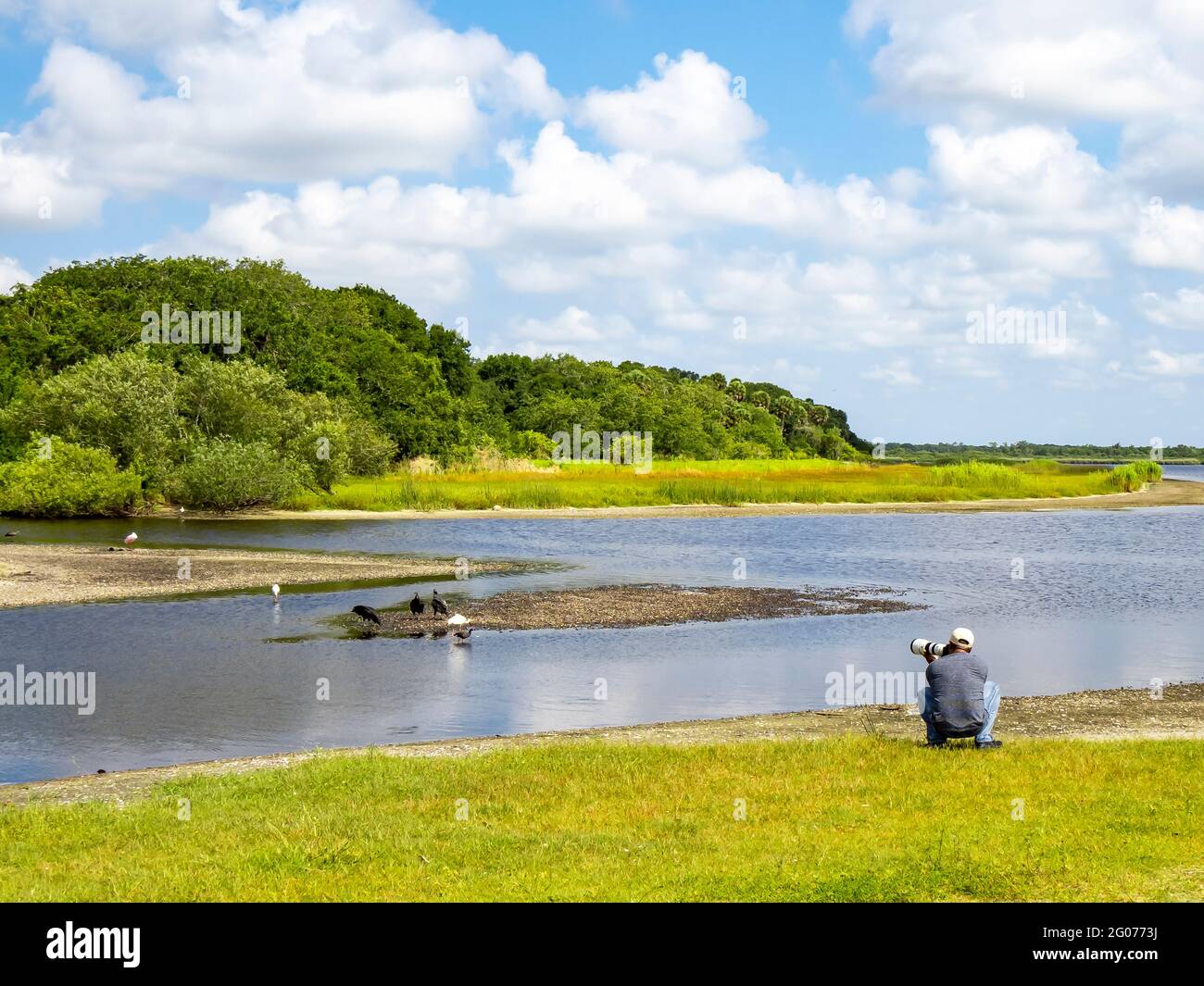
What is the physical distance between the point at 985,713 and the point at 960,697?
1.48 ft

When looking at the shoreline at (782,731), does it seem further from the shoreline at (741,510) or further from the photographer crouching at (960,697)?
the shoreline at (741,510)

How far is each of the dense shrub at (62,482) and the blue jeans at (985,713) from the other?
2612 inches

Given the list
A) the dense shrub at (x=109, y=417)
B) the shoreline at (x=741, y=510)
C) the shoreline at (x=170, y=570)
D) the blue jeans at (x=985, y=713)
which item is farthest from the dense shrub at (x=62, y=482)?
the blue jeans at (x=985, y=713)

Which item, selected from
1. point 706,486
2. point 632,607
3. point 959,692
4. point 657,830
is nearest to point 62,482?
point 632,607

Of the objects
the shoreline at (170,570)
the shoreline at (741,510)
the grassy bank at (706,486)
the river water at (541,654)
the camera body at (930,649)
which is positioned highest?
the grassy bank at (706,486)

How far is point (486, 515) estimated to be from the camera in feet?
282

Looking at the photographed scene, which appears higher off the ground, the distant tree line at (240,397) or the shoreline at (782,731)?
the distant tree line at (240,397)

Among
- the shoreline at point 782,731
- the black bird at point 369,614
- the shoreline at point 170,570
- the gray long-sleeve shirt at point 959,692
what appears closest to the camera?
the gray long-sleeve shirt at point 959,692

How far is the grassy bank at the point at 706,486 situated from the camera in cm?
8888

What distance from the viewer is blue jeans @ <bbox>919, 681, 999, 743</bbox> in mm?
17250

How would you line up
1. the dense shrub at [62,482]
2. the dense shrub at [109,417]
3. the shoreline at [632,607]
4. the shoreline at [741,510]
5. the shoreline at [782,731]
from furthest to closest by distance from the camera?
the shoreline at [741,510] < the dense shrub at [109,417] < the dense shrub at [62,482] < the shoreline at [632,607] < the shoreline at [782,731]
